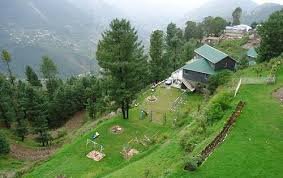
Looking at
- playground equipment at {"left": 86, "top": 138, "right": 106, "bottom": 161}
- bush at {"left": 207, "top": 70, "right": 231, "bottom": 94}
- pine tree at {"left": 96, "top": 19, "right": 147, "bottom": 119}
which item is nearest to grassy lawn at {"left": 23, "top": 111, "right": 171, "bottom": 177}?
playground equipment at {"left": 86, "top": 138, "right": 106, "bottom": 161}

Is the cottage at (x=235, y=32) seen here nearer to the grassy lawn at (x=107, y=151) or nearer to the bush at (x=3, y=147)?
the grassy lawn at (x=107, y=151)

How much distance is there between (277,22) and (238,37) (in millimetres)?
75770

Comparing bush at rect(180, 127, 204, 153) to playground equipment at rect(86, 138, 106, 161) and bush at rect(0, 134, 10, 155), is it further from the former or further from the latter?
bush at rect(0, 134, 10, 155)

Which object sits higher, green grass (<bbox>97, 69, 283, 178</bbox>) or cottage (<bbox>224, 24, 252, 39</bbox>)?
cottage (<bbox>224, 24, 252, 39</bbox>)

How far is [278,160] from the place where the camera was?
80.7 feet

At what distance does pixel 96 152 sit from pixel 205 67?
28984 mm

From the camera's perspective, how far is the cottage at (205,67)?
57812 mm

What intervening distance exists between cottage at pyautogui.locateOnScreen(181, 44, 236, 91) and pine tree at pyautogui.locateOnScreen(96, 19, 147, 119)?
17703 millimetres

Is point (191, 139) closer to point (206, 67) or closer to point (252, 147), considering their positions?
point (252, 147)

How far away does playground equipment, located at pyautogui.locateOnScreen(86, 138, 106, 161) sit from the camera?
1419 inches

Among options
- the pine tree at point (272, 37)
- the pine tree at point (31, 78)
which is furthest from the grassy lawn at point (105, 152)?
the pine tree at point (31, 78)

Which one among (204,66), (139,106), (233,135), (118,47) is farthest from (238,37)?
(233,135)

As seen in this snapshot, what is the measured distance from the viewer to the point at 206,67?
5853 centimetres

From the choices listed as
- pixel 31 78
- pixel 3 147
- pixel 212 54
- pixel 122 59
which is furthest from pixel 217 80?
pixel 31 78
